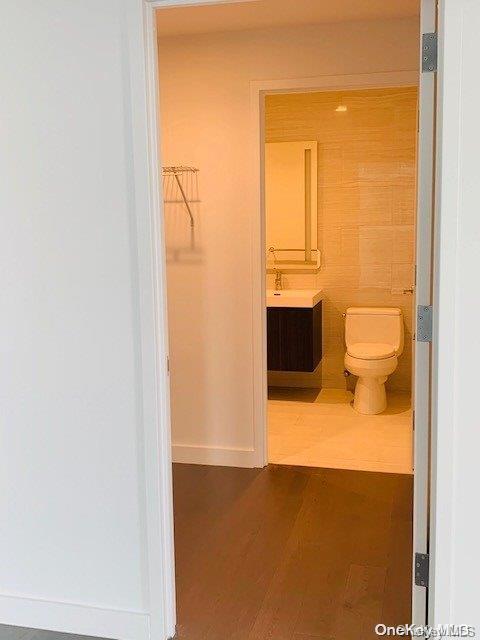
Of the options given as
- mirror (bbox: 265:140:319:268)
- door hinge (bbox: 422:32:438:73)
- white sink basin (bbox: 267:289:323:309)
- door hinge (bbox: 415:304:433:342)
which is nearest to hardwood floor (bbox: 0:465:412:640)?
door hinge (bbox: 415:304:433:342)

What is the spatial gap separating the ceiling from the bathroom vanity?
2062 millimetres

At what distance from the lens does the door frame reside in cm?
365

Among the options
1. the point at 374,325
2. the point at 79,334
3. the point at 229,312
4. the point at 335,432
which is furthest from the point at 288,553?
the point at 374,325

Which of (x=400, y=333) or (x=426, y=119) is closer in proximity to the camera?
(x=426, y=119)

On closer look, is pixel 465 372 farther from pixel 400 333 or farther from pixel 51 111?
pixel 400 333

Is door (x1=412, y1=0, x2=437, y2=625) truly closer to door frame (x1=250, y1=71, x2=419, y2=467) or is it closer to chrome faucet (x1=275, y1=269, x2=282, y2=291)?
door frame (x1=250, y1=71, x2=419, y2=467)

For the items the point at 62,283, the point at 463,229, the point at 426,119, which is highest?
the point at 426,119

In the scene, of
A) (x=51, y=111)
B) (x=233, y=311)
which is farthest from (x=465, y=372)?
(x=233, y=311)

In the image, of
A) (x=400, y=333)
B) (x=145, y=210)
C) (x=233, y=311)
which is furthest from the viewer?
(x=400, y=333)

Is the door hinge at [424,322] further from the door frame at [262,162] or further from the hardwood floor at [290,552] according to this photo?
the door frame at [262,162]

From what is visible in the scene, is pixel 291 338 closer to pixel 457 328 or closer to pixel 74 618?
pixel 74 618

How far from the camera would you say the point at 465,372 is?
77.0 inches

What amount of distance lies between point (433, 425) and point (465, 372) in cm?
19

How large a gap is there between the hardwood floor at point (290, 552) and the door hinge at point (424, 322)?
109cm
